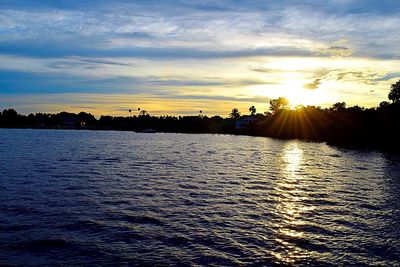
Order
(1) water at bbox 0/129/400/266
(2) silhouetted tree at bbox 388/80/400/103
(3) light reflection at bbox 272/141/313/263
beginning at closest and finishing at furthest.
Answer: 1. (1) water at bbox 0/129/400/266
2. (3) light reflection at bbox 272/141/313/263
3. (2) silhouetted tree at bbox 388/80/400/103

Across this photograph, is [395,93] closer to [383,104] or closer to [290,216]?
[383,104]

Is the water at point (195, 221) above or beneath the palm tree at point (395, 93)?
beneath

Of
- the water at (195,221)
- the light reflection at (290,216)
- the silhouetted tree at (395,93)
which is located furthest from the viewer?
the silhouetted tree at (395,93)

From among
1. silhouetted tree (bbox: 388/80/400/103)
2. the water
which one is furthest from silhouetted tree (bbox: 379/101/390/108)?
the water

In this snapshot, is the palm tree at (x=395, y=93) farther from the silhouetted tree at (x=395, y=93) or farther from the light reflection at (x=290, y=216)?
the light reflection at (x=290, y=216)

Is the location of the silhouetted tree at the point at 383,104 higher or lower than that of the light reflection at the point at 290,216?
higher

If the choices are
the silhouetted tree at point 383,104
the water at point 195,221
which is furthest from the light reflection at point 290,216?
the silhouetted tree at point 383,104

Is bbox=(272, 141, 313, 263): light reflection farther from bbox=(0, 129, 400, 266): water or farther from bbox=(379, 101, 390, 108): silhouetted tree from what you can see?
bbox=(379, 101, 390, 108): silhouetted tree

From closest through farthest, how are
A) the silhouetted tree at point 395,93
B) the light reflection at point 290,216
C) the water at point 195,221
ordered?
1. the water at point 195,221
2. the light reflection at point 290,216
3. the silhouetted tree at point 395,93

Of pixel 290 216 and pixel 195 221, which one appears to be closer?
pixel 195 221

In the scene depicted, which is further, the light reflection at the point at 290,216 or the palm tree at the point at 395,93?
the palm tree at the point at 395,93

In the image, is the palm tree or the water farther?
the palm tree

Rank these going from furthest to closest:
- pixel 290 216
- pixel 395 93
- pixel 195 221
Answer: pixel 395 93
pixel 290 216
pixel 195 221

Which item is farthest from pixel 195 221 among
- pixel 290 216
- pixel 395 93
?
pixel 395 93
